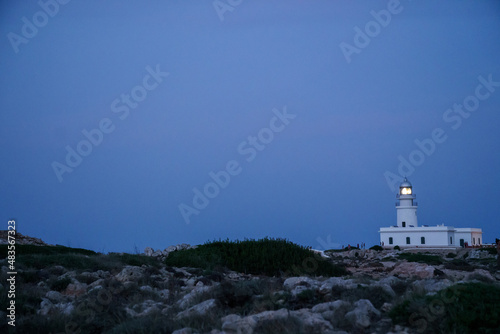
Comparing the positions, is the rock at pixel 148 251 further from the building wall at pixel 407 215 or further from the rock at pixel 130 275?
the building wall at pixel 407 215

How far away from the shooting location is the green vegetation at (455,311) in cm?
689

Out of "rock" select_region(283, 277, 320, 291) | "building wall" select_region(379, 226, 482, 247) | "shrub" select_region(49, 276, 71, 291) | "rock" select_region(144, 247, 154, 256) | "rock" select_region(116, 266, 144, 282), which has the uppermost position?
"building wall" select_region(379, 226, 482, 247)

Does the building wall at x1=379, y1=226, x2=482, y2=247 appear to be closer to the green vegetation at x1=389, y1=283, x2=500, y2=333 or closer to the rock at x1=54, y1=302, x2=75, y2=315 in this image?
the rock at x1=54, y1=302, x2=75, y2=315

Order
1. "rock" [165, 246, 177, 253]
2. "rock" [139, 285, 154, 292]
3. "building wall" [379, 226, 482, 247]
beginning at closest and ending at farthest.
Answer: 1. "rock" [139, 285, 154, 292]
2. "rock" [165, 246, 177, 253]
3. "building wall" [379, 226, 482, 247]

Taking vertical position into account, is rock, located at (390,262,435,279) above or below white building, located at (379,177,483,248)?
below

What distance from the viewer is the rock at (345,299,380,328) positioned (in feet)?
23.9

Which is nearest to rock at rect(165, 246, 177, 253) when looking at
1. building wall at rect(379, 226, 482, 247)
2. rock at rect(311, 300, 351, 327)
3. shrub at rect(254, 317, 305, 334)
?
rock at rect(311, 300, 351, 327)

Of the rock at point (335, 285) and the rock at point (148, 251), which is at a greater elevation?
the rock at point (148, 251)

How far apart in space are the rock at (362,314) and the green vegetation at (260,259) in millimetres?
8840

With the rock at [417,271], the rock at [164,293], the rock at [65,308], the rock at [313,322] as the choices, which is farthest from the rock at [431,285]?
the rock at [65,308]

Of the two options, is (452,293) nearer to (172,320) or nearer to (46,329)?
(172,320)

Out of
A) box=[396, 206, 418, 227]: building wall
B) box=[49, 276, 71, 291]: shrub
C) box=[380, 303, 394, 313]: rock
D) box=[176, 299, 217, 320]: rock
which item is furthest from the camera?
box=[396, 206, 418, 227]: building wall

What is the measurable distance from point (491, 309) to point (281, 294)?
132 inches

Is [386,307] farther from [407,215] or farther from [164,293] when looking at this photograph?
[407,215]
